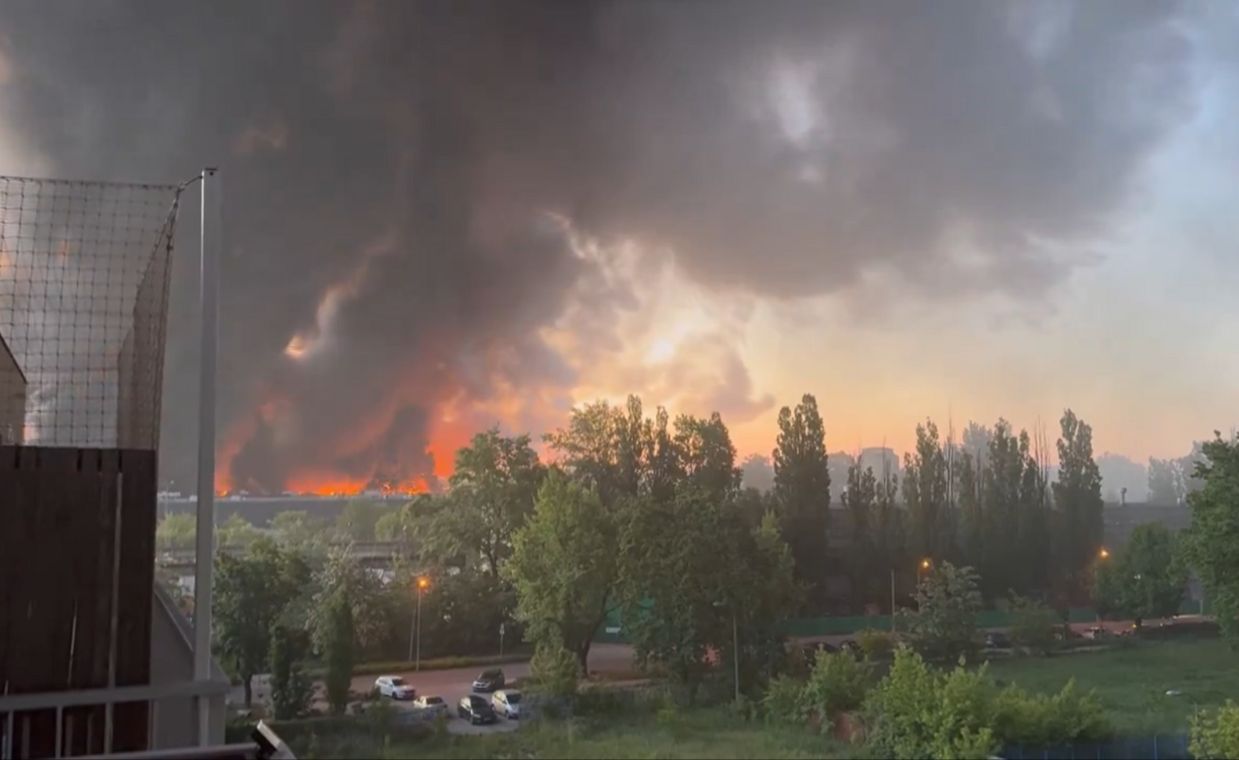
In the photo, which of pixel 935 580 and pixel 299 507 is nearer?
pixel 299 507

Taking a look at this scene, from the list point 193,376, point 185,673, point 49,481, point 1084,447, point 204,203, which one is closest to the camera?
point 49,481

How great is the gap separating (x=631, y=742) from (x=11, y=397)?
240 centimetres

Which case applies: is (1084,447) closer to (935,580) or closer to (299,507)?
(935,580)

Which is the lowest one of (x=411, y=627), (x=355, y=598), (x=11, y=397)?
(x=411, y=627)

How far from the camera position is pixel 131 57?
11.2ft

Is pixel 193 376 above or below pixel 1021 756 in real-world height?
above

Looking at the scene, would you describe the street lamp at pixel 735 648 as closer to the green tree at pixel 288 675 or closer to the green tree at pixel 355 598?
the green tree at pixel 355 598

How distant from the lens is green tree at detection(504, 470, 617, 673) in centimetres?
364

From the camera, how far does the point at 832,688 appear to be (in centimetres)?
377

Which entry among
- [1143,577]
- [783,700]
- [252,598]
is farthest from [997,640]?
[252,598]

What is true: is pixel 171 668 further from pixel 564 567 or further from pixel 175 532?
pixel 564 567

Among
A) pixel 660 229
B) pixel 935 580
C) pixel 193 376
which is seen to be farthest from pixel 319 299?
pixel 935 580

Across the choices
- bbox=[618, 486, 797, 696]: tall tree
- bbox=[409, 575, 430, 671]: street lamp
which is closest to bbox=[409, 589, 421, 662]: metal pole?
bbox=[409, 575, 430, 671]: street lamp

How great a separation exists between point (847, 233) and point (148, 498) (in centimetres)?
314
